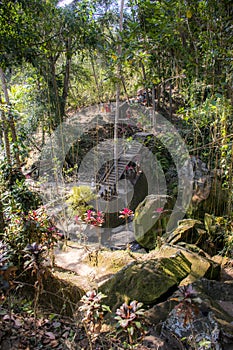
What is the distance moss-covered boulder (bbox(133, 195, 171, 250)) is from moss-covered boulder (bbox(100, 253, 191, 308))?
4.99 feet

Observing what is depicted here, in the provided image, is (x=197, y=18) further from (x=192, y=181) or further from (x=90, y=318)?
(x=192, y=181)

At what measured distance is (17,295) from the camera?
202 cm

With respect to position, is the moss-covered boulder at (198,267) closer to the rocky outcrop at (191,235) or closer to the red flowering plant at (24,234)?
the rocky outcrop at (191,235)

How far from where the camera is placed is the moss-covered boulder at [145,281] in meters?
1.88

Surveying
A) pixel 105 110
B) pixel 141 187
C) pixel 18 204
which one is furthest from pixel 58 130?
pixel 18 204

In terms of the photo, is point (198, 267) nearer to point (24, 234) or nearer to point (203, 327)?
point (203, 327)

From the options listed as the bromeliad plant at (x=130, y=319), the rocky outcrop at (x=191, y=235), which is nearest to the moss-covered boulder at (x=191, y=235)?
the rocky outcrop at (x=191, y=235)

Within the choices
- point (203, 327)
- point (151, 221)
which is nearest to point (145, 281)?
point (203, 327)

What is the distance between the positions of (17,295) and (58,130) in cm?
488

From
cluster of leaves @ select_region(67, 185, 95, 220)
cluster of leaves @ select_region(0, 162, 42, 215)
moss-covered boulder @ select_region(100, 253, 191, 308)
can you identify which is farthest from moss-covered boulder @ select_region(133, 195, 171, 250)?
cluster of leaves @ select_region(0, 162, 42, 215)

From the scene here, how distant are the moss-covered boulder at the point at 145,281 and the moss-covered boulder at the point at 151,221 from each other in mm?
1522

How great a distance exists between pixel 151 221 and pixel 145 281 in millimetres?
1828

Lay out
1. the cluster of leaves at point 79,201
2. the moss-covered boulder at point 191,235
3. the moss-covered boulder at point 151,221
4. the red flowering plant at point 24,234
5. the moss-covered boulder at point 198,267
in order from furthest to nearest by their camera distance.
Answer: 1. the cluster of leaves at point 79,201
2. the moss-covered boulder at point 151,221
3. the moss-covered boulder at point 191,235
4. the moss-covered boulder at point 198,267
5. the red flowering plant at point 24,234

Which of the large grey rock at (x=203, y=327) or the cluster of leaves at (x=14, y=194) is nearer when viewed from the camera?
the large grey rock at (x=203, y=327)
